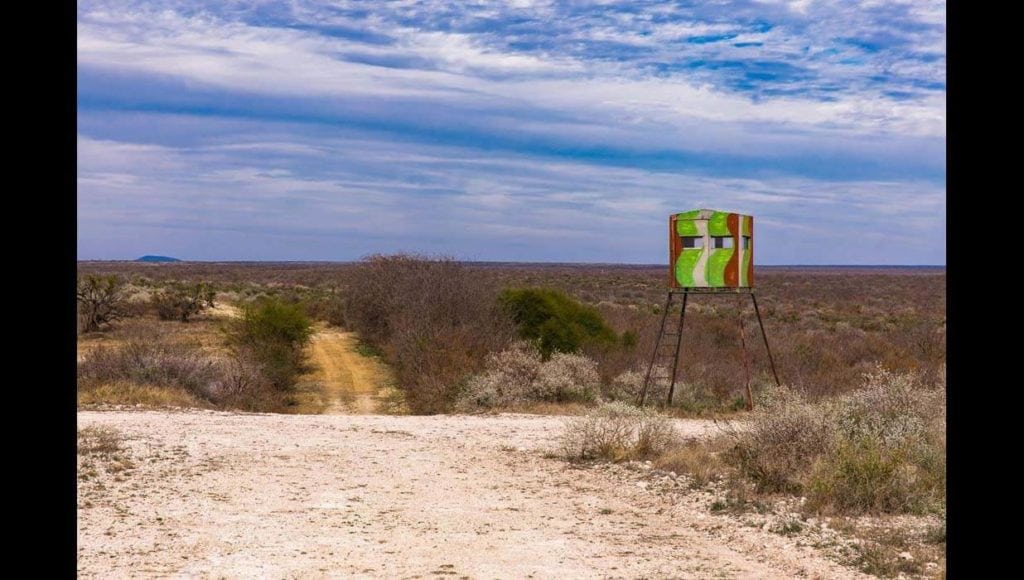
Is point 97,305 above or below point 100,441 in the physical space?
above

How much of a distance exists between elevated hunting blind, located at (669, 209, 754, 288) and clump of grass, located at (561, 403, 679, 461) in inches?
213

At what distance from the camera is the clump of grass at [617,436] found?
13570 millimetres

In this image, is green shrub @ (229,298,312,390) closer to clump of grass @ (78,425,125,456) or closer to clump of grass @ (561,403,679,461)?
clump of grass @ (78,425,125,456)

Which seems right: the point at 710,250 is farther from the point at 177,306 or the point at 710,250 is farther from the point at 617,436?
the point at 177,306

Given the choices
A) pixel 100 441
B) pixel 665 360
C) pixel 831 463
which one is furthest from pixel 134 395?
pixel 831 463

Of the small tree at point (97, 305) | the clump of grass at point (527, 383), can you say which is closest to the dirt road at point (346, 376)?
the clump of grass at point (527, 383)

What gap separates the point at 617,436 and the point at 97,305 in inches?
1325

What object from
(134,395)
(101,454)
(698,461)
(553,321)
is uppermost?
(553,321)

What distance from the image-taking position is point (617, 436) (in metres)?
13.8

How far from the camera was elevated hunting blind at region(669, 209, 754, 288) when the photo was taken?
1872 cm

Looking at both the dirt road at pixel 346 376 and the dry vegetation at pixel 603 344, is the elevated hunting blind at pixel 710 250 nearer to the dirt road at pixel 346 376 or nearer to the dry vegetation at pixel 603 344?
the dry vegetation at pixel 603 344

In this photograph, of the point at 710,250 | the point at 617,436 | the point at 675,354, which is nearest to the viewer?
the point at 617,436
